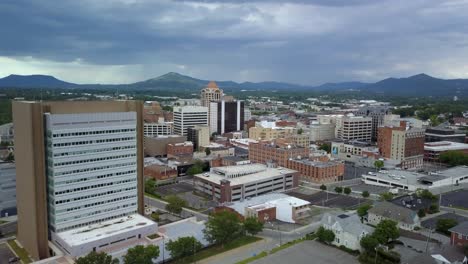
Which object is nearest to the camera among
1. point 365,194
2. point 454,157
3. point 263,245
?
point 263,245

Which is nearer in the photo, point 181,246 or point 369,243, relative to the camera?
point 181,246

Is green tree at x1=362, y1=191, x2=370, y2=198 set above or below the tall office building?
below

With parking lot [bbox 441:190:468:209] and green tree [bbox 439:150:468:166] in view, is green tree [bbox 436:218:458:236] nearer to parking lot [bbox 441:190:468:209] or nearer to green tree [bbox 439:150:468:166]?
parking lot [bbox 441:190:468:209]

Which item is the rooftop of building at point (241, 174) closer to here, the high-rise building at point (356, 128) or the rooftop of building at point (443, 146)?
the rooftop of building at point (443, 146)

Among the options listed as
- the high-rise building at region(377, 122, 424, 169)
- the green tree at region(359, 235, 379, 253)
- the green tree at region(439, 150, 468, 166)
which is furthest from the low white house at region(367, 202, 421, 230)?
the green tree at region(439, 150, 468, 166)

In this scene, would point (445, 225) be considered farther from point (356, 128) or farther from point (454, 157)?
point (356, 128)

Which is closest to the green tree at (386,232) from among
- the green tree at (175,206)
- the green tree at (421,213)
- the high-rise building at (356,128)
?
the green tree at (421,213)

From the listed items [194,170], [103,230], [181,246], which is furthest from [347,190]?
[103,230]
